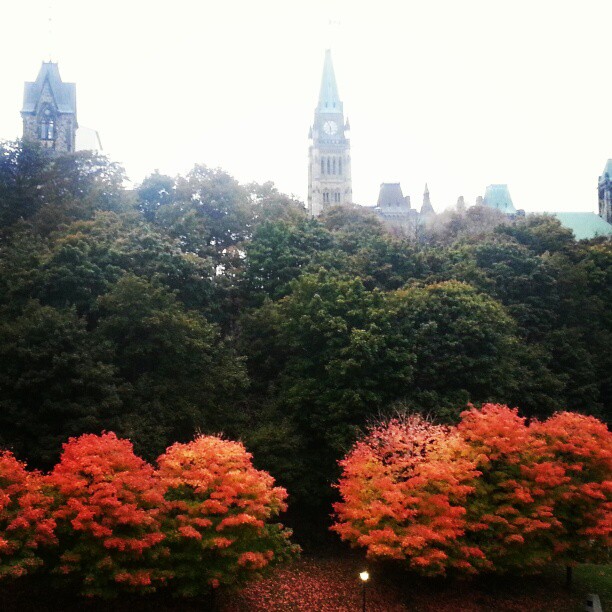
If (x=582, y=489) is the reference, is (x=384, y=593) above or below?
below

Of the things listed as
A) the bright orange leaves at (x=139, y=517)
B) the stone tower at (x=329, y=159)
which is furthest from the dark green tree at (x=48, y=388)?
the stone tower at (x=329, y=159)

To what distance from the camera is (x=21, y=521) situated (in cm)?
1338

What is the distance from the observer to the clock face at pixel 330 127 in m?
87.5

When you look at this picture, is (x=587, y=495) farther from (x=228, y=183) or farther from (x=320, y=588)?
(x=228, y=183)

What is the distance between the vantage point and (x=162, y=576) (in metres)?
14.9

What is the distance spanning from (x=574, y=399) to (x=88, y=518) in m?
21.6

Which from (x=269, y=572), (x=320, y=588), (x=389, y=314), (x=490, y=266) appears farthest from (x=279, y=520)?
(x=490, y=266)

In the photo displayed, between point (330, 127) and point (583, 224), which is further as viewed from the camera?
point (330, 127)

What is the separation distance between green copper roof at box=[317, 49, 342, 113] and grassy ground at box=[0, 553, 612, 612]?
72544 mm

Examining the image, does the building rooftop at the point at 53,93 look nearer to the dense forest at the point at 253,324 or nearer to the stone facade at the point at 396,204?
the dense forest at the point at 253,324

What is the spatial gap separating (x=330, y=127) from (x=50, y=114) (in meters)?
45.7

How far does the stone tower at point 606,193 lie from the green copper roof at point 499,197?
44.1 feet

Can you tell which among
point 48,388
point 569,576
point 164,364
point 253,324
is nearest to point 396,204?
point 253,324

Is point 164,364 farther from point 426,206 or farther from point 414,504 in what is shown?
point 426,206
